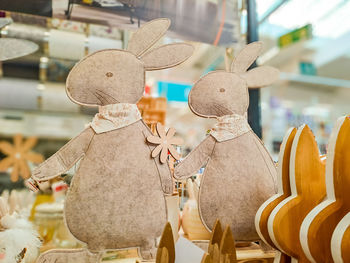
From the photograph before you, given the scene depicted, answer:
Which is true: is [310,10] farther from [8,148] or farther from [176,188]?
[8,148]

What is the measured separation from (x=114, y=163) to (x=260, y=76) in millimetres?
653

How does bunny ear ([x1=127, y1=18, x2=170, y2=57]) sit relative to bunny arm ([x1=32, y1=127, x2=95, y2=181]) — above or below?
above

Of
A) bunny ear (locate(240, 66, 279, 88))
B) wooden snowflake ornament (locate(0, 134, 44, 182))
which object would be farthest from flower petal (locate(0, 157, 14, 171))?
bunny ear (locate(240, 66, 279, 88))

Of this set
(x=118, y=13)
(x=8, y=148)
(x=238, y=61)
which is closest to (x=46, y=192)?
→ (x=8, y=148)

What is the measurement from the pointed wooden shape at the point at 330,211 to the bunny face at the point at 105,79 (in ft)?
1.86

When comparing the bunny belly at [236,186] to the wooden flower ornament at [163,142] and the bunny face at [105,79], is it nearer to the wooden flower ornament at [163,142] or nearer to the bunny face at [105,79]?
the wooden flower ornament at [163,142]

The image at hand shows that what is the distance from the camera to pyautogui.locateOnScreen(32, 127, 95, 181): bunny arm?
718 mm

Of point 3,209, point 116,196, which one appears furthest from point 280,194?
point 3,209

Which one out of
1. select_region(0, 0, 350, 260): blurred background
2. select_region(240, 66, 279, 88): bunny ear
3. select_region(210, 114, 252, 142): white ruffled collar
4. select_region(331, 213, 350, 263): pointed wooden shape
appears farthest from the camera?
select_region(0, 0, 350, 260): blurred background

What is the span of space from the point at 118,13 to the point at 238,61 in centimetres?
67

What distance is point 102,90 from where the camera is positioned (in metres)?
0.78

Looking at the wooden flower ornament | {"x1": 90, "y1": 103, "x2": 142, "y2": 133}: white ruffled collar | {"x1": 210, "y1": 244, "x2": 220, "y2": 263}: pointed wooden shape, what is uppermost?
{"x1": 90, "y1": 103, "x2": 142, "y2": 133}: white ruffled collar

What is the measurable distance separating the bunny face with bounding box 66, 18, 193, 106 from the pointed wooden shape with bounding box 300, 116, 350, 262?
52 cm

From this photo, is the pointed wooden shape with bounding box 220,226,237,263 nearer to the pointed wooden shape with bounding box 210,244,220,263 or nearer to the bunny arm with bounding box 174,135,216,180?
the pointed wooden shape with bounding box 210,244,220,263
